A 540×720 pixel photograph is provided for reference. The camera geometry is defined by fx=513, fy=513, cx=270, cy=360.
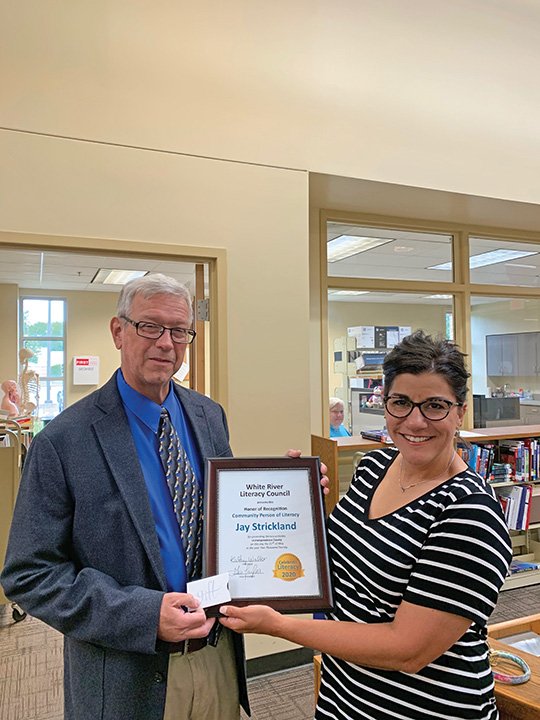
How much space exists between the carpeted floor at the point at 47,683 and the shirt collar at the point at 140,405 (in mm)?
1918

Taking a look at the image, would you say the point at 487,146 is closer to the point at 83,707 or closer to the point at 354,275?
the point at 354,275

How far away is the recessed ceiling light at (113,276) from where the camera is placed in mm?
7316

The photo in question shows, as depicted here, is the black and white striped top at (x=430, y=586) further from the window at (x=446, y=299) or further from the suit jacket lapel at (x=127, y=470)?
the window at (x=446, y=299)

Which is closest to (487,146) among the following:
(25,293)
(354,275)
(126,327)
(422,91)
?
(422,91)

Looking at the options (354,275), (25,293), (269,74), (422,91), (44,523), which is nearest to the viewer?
(44,523)

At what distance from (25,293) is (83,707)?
9.09m

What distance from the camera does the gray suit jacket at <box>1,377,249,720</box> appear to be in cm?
107

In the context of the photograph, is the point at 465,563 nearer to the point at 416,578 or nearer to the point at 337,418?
the point at 416,578

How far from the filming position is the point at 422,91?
3.16 meters

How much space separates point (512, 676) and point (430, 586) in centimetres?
71

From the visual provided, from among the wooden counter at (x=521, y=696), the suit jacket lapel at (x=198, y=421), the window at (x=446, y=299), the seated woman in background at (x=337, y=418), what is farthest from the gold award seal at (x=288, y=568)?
the seated woman in background at (x=337, y=418)

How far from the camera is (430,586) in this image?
0.98 meters

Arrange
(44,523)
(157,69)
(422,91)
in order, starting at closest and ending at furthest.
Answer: (44,523)
(157,69)
(422,91)

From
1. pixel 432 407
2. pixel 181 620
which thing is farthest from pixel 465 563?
pixel 181 620
